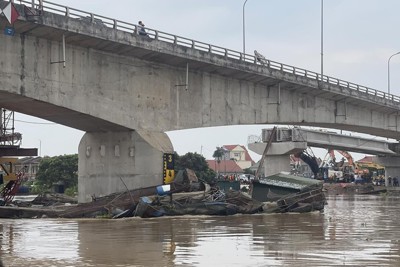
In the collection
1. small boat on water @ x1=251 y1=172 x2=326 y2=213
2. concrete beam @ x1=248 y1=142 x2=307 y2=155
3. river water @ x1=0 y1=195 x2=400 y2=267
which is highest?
concrete beam @ x1=248 y1=142 x2=307 y2=155

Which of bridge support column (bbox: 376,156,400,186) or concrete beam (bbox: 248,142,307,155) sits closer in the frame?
concrete beam (bbox: 248,142,307,155)

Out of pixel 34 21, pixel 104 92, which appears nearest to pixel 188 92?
pixel 104 92

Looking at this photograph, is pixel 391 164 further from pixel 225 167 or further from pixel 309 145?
pixel 225 167

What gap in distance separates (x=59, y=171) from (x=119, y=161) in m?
65.6

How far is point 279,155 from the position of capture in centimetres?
6881

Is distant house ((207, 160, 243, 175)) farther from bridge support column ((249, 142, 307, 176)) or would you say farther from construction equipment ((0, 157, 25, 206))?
construction equipment ((0, 157, 25, 206))

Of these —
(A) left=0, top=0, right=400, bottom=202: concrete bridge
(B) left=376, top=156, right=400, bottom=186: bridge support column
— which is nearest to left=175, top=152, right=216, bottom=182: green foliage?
(B) left=376, top=156, right=400, bottom=186: bridge support column

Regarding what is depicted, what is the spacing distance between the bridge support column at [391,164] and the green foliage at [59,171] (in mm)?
42434

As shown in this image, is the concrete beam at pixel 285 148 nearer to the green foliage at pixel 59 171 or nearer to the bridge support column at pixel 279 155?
the bridge support column at pixel 279 155

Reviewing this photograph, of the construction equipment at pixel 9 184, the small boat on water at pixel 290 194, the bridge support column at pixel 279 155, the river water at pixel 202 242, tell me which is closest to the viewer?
the river water at pixel 202 242

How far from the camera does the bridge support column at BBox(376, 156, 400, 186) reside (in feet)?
309

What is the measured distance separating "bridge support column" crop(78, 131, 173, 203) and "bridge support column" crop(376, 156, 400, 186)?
62597mm

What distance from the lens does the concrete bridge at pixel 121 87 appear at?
31.7 meters

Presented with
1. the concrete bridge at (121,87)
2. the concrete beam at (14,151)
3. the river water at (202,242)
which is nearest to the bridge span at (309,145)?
the concrete bridge at (121,87)
